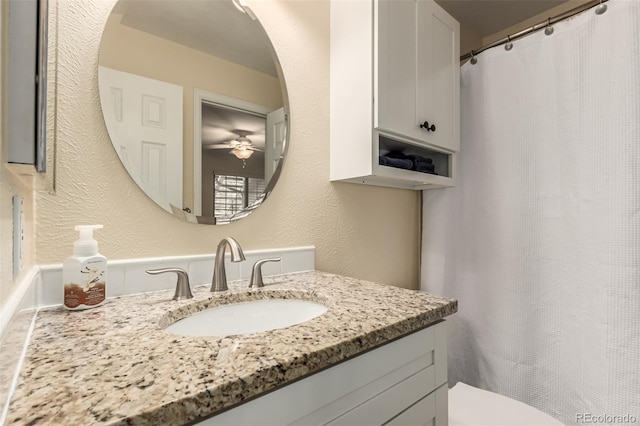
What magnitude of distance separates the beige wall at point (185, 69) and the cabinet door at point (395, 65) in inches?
15.2

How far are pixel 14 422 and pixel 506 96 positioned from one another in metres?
1.77

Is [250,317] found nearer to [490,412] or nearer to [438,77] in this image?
[490,412]

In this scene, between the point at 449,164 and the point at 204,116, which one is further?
the point at 449,164

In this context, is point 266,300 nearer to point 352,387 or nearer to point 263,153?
point 352,387

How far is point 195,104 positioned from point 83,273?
0.54 meters

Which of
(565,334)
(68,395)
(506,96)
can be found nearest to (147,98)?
(68,395)

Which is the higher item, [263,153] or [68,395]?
[263,153]

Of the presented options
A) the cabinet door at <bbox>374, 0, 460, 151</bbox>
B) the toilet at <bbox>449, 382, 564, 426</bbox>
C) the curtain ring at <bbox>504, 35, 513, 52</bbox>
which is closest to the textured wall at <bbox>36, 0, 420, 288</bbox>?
the cabinet door at <bbox>374, 0, 460, 151</bbox>

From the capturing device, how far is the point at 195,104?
36.4 inches

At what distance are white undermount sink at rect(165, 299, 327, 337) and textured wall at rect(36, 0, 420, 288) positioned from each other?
0.75ft

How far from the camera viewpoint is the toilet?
1.07 metres

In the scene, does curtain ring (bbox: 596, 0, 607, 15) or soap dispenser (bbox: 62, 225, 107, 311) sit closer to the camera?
soap dispenser (bbox: 62, 225, 107, 311)

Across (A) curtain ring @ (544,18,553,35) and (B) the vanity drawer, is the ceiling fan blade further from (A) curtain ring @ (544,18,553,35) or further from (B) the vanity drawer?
(A) curtain ring @ (544,18,553,35)

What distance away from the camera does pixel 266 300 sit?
85 cm
